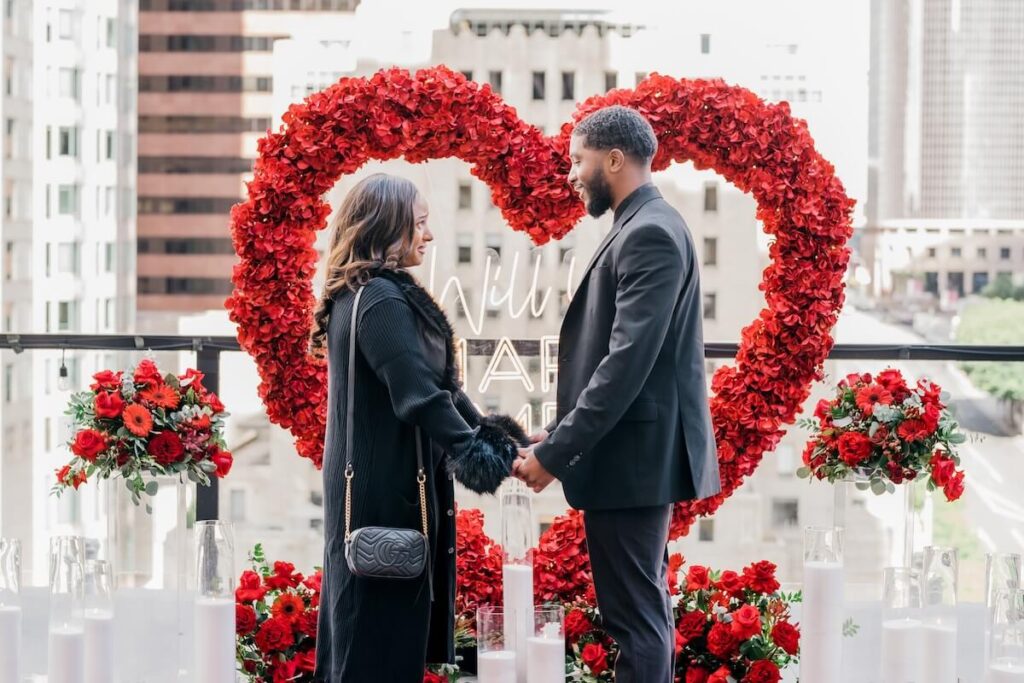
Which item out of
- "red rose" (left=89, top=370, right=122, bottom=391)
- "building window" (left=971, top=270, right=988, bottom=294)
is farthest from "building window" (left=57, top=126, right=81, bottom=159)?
"red rose" (left=89, top=370, right=122, bottom=391)

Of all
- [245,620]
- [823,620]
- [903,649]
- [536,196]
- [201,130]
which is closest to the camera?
[903,649]

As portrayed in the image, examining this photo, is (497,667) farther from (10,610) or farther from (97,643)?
(10,610)

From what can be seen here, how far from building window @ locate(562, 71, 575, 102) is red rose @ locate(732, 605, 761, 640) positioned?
50.2 m

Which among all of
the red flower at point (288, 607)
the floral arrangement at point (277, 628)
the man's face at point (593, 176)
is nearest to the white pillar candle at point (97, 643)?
the floral arrangement at point (277, 628)

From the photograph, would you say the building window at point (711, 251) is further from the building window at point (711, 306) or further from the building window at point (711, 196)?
the building window at point (711, 196)

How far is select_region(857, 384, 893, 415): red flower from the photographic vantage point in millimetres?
3250

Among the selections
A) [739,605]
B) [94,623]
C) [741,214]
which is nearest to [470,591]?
[739,605]

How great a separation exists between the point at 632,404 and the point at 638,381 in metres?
0.08

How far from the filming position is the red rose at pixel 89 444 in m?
3.10

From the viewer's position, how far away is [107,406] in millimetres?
3119

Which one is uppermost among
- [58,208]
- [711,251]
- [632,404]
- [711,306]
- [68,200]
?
[68,200]

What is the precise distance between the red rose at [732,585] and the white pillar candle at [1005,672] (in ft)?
2.51

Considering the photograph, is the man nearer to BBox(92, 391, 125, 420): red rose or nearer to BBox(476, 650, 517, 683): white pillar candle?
BBox(476, 650, 517, 683): white pillar candle

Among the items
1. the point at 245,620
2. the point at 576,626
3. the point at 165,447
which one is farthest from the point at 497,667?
the point at 165,447
